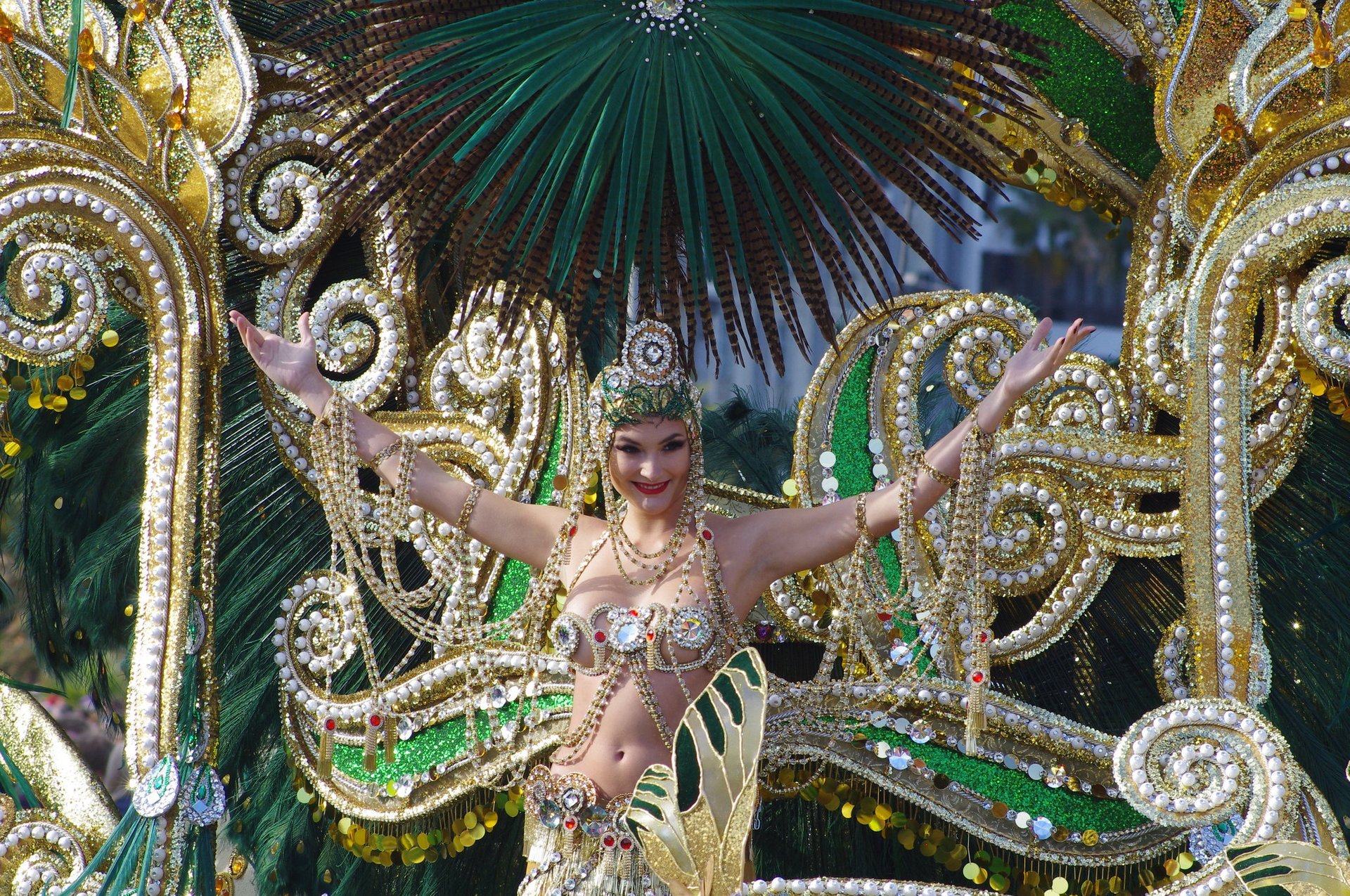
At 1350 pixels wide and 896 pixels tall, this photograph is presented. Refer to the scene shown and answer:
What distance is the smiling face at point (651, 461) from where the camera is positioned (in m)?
2.57

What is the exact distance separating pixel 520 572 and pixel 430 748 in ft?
1.24

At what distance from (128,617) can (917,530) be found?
1.74 meters

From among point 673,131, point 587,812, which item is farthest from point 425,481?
point 673,131

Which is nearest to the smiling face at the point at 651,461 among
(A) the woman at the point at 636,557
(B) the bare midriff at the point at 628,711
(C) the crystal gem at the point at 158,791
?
(A) the woman at the point at 636,557

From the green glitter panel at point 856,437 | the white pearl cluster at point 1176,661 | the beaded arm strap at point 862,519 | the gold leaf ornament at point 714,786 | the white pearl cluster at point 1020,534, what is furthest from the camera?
the green glitter panel at point 856,437

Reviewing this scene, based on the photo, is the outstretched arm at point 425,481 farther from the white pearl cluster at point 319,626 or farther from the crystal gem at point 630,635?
the white pearl cluster at point 319,626

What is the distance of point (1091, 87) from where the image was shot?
2.86 meters

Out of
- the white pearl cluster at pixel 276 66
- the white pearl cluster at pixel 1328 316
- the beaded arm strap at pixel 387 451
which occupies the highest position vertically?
the white pearl cluster at pixel 1328 316

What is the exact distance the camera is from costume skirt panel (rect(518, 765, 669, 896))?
2.52m

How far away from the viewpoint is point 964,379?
2.78 metres

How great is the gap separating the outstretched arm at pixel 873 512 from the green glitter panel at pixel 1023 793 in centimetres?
37

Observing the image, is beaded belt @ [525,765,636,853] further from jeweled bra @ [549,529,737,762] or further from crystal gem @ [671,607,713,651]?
crystal gem @ [671,607,713,651]

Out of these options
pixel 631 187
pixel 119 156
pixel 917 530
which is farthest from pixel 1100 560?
pixel 119 156

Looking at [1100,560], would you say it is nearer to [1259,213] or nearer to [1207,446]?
[1207,446]
